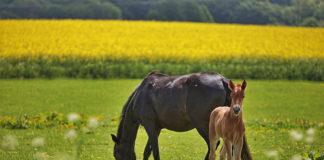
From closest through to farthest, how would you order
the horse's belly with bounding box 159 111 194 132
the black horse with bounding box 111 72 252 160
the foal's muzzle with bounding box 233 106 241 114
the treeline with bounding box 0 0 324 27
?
1. the foal's muzzle with bounding box 233 106 241 114
2. the black horse with bounding box 111 72 252 160
3. the horse's belly with bounding box 159 111 194 132
4. the treeline with bounding box 0 0 324 27

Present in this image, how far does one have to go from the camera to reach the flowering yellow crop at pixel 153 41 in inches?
1024

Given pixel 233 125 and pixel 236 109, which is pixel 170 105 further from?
pixel 236 109

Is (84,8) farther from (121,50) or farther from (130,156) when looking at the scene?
(130,156)

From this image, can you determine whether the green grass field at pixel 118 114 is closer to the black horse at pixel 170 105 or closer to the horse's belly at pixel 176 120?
the black horse at pixel 170 105

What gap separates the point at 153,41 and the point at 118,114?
51.4 ft

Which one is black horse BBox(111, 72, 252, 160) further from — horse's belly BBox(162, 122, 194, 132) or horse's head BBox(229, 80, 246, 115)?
horse's head BBox(229, 80, 246, 115)

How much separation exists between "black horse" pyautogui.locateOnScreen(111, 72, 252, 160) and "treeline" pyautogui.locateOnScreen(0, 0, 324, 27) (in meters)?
34.8

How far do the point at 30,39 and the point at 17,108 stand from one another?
13.6 meters

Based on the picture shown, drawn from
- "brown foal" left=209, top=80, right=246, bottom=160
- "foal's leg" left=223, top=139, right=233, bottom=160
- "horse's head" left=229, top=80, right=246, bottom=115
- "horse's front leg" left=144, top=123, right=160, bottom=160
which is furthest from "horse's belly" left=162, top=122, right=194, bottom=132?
"horse's head" left=229, top=80, right=246, bottom=115

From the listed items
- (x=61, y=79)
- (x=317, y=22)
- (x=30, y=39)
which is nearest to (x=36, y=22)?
(x=30, y=39)

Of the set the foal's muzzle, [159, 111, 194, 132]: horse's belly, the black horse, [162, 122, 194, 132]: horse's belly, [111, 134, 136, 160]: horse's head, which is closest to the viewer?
the foal's muzzle

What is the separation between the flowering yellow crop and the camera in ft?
85.4

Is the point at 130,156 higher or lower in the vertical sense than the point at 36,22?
higher

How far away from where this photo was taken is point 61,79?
23.0 metres
